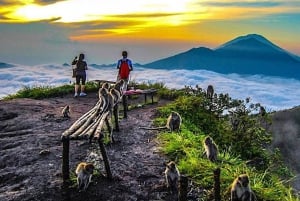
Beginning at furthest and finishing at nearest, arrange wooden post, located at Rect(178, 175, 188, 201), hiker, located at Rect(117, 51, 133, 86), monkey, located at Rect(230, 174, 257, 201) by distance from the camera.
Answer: hiker, located at Rect(117, 51, 133, 86) → monkey, located at Rect(230, 174, 257, 201) → wooden post, located at Rect(178, 175, 188, 201)

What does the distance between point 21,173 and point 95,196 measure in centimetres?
259

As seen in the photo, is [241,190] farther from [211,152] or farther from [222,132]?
[222,132]

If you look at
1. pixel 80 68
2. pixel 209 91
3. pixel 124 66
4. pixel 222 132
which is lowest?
pixel 222 132

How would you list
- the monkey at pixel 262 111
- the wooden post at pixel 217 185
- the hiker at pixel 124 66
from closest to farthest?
the wooden post at pixel 217 185
the hiker at pixel 124 66
the monkey at pixel 262 111

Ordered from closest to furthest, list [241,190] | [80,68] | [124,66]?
1. [241,190]
2. [124,66]
3. [80,68]

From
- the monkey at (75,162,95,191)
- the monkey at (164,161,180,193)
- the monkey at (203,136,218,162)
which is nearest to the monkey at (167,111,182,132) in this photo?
the monkey at (203,136,218,162)

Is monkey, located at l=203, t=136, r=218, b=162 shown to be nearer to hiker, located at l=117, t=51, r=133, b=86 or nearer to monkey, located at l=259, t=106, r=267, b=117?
hiker, located at l=117, t=51, r=133, b=86

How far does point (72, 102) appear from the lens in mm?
25828

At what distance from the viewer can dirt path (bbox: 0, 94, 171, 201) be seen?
1143 centimetres

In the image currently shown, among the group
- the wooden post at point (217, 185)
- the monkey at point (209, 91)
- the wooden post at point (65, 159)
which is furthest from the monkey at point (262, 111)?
the wooden post at point (217, 185)

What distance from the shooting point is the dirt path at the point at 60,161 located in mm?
11434

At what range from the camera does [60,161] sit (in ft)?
45.2

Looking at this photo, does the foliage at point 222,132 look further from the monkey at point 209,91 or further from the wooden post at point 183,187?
the wooden post at point 183,187

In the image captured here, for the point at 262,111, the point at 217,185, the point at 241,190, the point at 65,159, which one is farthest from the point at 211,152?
the point at 262,111
